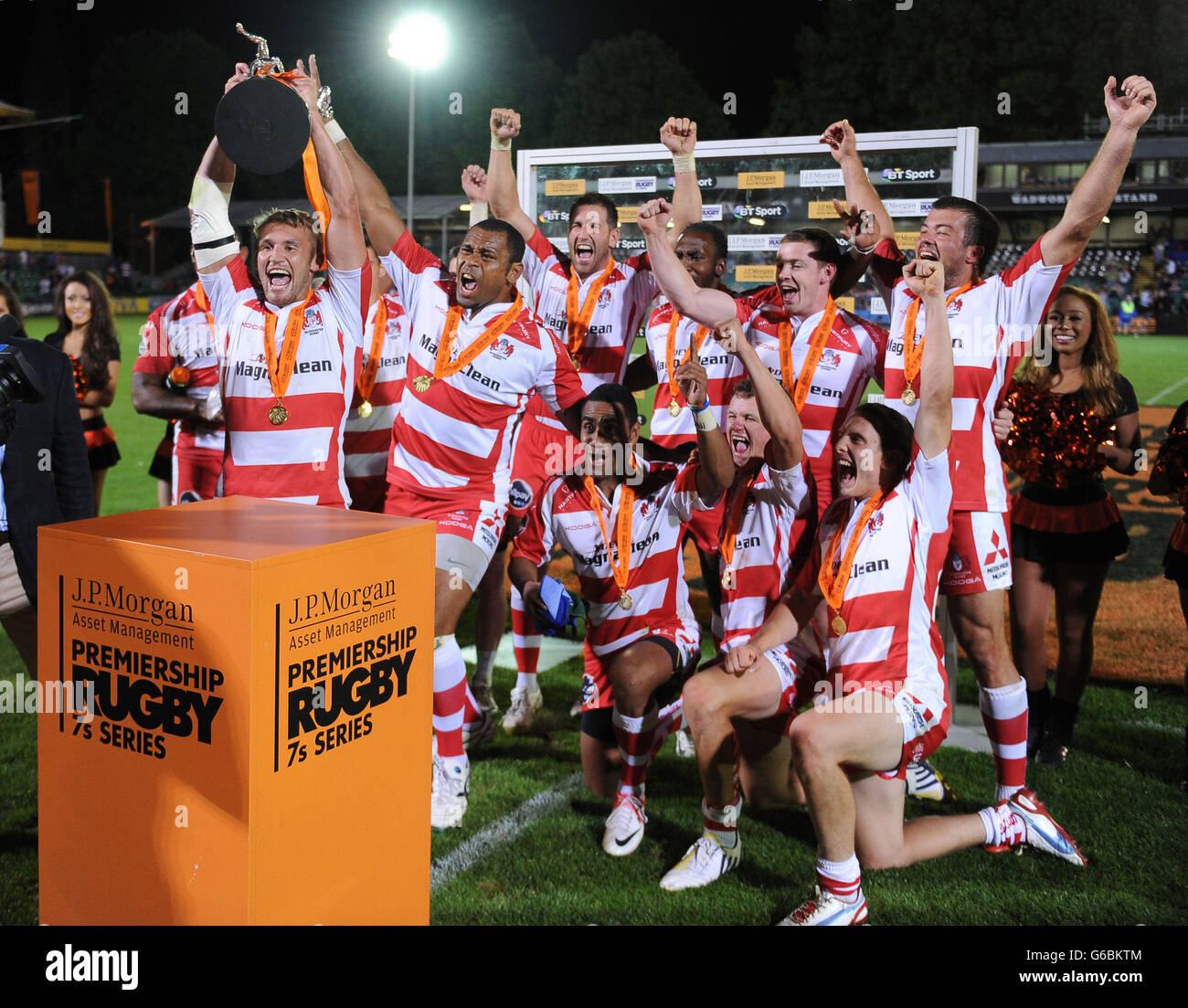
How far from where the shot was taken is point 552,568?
8977mm

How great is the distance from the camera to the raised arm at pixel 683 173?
16.3 feet

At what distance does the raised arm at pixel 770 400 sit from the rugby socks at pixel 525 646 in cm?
198

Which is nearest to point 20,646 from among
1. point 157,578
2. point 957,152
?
point 157,578

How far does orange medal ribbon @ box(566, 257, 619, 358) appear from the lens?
5.86m

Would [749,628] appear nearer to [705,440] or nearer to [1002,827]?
[705,440]

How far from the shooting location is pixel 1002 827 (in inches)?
161

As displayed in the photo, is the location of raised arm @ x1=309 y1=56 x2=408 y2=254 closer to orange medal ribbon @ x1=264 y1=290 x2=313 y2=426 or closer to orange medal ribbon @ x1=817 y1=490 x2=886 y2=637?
orange medal ribbon @ x1=264 y1=290 x2=313 y2=426

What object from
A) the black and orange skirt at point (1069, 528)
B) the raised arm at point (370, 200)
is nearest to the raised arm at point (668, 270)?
the raised arm at point (370, 200)

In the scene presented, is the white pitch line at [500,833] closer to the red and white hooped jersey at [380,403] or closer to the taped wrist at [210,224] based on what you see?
the red and white hooped jersey at [380,403]

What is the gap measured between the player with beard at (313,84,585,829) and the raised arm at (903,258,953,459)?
162 cm

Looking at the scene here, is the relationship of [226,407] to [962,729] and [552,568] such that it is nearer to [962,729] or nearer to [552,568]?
[962,729]

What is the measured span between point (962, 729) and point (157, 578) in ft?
15.4

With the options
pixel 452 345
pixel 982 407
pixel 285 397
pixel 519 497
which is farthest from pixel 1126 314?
pixel 285 397

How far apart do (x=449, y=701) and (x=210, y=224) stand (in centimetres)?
212
